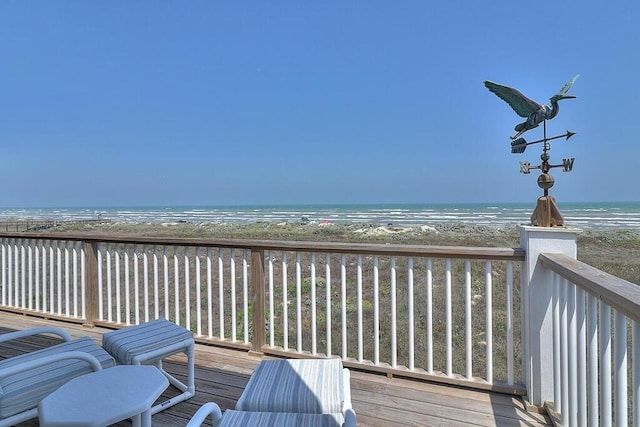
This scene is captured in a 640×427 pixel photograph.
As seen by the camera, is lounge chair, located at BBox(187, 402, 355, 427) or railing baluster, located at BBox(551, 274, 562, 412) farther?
railing baluster, located at BBox(551, 274, 562, 412)

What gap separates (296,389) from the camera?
4.30 ft

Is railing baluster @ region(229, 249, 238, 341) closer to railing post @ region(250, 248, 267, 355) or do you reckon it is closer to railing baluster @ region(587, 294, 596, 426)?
railing post @ region(250, 248, 267, 355)

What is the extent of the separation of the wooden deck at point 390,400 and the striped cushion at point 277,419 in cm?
88

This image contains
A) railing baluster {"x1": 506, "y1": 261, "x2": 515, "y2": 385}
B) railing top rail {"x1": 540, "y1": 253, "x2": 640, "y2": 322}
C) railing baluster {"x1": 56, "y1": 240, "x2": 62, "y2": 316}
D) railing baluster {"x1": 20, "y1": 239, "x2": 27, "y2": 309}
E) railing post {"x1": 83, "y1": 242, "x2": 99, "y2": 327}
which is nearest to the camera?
railing top rail {"x1": 540, "y1": 253, "x2": 640, "y2": 322}

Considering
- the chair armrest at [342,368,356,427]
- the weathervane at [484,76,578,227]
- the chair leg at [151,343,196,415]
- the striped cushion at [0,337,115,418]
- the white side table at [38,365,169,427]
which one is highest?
the weathervane at [484,76,578,227]

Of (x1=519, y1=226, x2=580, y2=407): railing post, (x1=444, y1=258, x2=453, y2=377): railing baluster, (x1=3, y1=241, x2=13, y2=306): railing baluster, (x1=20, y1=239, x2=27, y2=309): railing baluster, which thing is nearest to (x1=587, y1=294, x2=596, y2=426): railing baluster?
(x1=519, y1=226, x2=580, y2=407): railing post

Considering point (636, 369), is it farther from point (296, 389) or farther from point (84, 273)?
point (84, 273)

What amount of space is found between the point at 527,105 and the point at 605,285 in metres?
1.30

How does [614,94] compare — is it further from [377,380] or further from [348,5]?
[377,380]

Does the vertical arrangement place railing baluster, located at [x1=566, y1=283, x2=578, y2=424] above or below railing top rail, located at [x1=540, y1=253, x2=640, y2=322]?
below

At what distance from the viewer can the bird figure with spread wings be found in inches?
73.6

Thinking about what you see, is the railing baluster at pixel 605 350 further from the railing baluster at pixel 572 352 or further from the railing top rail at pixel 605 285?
the railing baluster at pixel 572 352

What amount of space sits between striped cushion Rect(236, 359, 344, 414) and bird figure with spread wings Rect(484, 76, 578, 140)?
1765 millimetres

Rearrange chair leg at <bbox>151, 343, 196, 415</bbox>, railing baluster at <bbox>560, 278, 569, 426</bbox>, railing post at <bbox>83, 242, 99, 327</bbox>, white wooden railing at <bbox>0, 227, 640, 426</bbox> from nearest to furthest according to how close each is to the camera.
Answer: white wooden railing at <bbox>0, 227, 640, 426</bbox>
railing baluster at <bbox>560, 278, 569, 426</bbox>
chair leg at <bbox>151, 343, 196, 415</bbox>
railing post at <bbox>83, 242, 99, 327</bbox>
